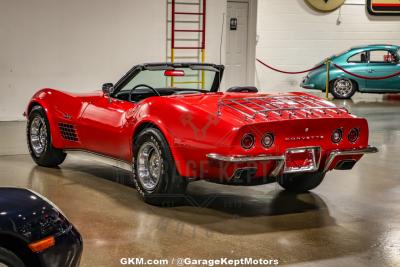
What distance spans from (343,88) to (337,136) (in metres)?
12.0

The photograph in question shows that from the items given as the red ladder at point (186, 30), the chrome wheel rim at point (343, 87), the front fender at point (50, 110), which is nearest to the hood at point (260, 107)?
the front fender at point (50, 110)

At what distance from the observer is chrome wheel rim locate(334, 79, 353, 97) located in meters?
17.6

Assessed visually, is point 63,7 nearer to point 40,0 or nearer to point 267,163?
point 40,0

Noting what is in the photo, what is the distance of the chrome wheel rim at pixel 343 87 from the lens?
17.6 m

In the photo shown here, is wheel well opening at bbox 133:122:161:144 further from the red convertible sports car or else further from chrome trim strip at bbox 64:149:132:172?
chrome trim strip at bbox 64:149:132:172

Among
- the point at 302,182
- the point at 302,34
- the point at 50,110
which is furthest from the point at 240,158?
the point at 302,34

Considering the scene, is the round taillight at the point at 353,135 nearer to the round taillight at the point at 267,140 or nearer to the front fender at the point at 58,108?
the round taillight at the point at 267,140

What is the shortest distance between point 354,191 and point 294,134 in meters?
1.58

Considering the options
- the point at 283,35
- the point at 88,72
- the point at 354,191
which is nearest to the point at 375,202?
the point at 354,191

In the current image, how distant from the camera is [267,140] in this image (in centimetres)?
561

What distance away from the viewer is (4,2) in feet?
41.0

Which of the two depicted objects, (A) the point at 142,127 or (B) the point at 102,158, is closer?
(A) the point at 142,127

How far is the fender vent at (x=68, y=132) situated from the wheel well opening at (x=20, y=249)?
4121mm

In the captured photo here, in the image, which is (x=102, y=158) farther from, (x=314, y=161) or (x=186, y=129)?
(x=314, y=161)
